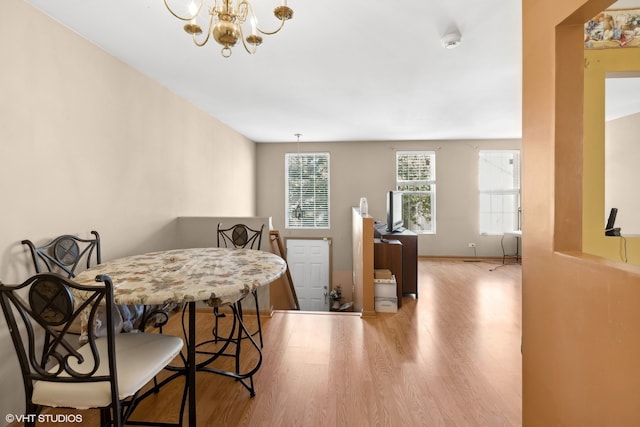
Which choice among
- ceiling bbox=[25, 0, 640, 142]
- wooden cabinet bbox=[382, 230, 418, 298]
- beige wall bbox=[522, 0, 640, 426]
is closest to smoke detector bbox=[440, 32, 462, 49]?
ceiling bbox=[25, 0, 640, 142]

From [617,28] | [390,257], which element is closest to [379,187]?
[390,257]

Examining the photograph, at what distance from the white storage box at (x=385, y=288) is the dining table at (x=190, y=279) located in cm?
162

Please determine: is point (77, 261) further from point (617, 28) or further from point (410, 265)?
point (617, 28)

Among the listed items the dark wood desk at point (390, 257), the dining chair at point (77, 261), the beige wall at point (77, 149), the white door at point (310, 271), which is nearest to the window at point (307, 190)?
the white door at point (310, 271)

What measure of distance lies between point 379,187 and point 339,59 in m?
3.85

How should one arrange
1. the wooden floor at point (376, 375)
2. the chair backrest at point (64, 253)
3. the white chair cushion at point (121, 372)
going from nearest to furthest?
the white chair cushion at point (121, 372), the wooden floor at point (376, 375), the chair backrest at point (64, 253)

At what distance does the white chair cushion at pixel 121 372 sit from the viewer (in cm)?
104

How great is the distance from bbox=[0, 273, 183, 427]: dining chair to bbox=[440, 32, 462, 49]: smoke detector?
8.31 ft

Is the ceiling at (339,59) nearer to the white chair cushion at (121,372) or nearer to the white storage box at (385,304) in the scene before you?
the white chair cushion at (121,372)

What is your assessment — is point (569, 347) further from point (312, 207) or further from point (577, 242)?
point (312, 207)

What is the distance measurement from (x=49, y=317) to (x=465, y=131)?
19.2 feet

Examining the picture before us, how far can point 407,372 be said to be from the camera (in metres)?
2.02

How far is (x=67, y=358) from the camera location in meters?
1.07

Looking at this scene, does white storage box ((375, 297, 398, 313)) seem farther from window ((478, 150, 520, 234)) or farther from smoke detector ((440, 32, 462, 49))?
window ((478, 150, 520, 234))
